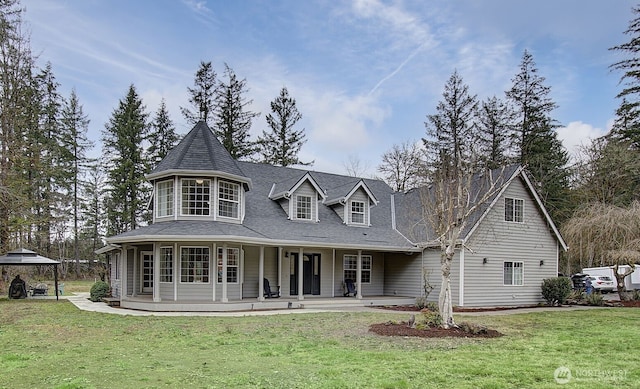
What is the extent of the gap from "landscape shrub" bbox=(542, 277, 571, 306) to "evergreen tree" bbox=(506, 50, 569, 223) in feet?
47.6

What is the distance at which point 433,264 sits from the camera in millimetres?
20766

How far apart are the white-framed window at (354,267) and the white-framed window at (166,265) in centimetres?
748

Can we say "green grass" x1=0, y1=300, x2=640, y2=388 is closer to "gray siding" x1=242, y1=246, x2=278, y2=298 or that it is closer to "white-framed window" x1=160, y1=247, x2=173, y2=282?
"white-framed window" x1=160, y1=247, x2=173, y2=282

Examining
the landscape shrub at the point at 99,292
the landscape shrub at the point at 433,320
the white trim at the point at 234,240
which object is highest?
the white trim at the point at 234,240

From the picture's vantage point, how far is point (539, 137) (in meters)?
35.6

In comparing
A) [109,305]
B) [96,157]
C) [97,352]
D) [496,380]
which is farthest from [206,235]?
[96,157]

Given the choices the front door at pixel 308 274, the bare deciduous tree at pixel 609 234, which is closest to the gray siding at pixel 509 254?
the bare deciduous tree at pixel 609 234

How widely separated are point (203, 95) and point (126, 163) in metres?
8.48

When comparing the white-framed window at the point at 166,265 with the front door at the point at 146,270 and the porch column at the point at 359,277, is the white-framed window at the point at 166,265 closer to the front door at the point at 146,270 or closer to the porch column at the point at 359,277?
the front door at the point at 146,270

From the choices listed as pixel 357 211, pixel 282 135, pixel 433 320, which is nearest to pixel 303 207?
pixel 357 211

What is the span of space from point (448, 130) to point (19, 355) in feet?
106

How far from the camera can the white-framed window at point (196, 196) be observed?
18688mm

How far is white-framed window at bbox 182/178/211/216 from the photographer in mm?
18688

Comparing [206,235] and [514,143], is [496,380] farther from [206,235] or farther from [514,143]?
[514,143]
